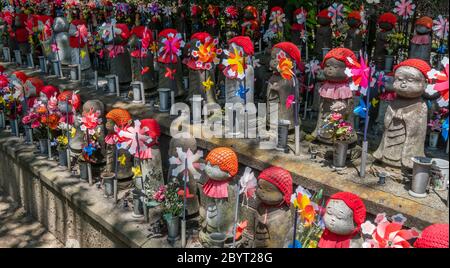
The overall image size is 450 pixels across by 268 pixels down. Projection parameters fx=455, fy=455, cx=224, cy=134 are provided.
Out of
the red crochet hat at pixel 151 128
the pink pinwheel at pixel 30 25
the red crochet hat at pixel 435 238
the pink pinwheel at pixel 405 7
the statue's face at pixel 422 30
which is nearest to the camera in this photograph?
the red crochet hat at pixel 435 238

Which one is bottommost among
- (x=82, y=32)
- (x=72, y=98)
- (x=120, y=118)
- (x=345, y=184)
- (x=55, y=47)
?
(x=345, y=184)

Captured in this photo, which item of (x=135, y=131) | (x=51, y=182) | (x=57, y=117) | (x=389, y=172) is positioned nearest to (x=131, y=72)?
(x=57, y=117)

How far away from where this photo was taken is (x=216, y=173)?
13.9 feet

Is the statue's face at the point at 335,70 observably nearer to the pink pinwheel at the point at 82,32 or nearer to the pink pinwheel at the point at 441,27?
the pink pinwheel at the point at 441,27

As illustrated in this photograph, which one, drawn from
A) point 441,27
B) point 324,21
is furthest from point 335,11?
point 441,27

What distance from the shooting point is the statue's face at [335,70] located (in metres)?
4.94

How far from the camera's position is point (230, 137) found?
5.56 m

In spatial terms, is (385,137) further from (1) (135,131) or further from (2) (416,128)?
(1) (135,131)

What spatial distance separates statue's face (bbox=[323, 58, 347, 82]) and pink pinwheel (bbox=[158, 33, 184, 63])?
2.35m

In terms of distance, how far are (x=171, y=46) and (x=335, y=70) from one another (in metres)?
2.56

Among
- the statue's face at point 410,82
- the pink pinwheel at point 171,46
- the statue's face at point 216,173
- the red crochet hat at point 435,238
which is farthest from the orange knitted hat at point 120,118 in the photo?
the red crochet hat at point 435,238

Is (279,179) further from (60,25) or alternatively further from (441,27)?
(60,25)

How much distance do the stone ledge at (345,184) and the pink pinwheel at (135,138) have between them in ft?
2.53

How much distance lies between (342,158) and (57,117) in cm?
420
